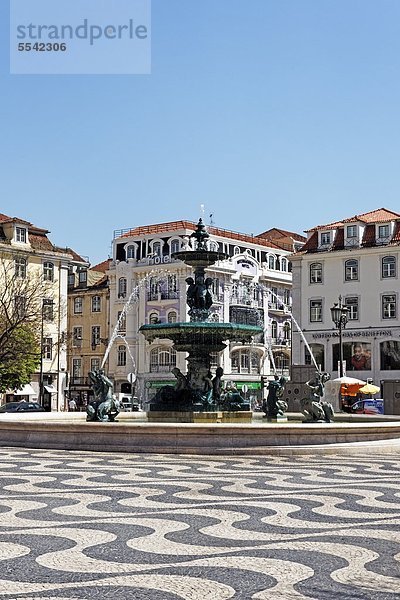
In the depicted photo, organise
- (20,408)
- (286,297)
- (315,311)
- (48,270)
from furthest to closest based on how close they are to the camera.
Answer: (286,297), (48,270), (315,311), (20,408)

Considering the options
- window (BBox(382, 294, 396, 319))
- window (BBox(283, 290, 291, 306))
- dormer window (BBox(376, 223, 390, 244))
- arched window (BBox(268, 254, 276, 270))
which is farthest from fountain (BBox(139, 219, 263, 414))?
window (BBox(283, 290, 291, 306))

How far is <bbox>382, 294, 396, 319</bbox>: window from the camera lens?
171 feet

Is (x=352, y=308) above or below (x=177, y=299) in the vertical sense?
below

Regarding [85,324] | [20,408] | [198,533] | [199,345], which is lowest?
[198,533]

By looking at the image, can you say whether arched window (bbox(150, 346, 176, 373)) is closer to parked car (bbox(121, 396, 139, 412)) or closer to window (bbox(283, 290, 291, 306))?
window (bbox(283, 290, 291, 306))

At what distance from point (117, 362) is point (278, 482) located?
5390 centimetres

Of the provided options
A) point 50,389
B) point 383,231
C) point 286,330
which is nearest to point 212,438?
point 383,231

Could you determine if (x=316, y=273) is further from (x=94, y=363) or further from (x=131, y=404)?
(x=131, y=404)

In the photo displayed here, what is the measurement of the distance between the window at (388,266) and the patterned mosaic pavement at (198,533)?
39639 mm

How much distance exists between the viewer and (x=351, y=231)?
54.0 m

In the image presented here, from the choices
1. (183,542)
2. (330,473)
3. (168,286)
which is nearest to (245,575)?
(183,542)

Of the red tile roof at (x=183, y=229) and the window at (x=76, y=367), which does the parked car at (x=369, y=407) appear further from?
the window at (x=76, y=367)

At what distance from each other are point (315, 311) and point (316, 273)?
2246 millimetres

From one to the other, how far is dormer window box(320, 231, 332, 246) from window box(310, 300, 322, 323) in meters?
3.52
